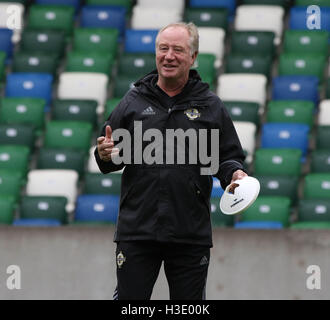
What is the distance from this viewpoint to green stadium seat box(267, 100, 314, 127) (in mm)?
9789

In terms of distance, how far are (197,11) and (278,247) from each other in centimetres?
463

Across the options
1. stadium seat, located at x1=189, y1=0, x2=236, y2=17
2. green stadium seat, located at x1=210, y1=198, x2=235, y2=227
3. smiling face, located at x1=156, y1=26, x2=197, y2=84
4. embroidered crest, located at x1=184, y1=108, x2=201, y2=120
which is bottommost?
green stadium seat, located at x1=210, y1=198, x2=235, y2=227

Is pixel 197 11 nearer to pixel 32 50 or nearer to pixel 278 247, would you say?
pixel 32 50

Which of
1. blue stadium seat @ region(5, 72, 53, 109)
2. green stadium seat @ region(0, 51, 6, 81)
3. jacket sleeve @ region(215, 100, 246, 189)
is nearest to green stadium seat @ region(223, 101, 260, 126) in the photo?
blue stadium seat @ region(5, 72, 53, 109)

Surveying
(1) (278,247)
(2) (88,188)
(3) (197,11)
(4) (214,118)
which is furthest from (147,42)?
(4) (214,118)

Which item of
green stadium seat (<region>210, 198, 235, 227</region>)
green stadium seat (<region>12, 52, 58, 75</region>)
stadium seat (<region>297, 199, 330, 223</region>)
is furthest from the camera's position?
green stadium seat (<region>12, 52, 58, 75</region>)

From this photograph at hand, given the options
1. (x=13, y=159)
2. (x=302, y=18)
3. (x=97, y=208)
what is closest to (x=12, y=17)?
(x=13, y=159)

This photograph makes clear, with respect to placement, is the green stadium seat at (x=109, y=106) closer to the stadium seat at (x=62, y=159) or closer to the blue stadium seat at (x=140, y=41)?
the stadium seat at (x=62, y=159)

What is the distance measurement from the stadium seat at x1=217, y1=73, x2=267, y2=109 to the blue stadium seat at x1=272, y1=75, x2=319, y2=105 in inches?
5.9

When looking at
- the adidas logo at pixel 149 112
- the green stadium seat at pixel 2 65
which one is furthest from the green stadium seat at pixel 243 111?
the adidas logo at pixel 149 112

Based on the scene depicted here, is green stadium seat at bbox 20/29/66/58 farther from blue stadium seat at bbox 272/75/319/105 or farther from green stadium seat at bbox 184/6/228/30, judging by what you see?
blue stadium seat at bbox 272/75/319/105

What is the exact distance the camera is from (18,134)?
9.71 meters

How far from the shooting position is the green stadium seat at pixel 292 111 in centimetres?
979

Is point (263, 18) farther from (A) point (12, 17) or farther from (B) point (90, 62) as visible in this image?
(A) point (12, 17)
